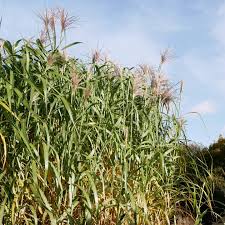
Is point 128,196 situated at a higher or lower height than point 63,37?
lower

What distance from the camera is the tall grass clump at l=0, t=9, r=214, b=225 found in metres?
2.78

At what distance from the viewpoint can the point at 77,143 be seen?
9.33ft

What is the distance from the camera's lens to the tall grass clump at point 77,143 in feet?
9.11

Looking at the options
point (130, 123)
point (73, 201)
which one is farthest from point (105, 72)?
point (73, 201)

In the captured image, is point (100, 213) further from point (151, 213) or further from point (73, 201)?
point (151, 213)

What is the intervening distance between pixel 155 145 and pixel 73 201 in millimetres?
1037

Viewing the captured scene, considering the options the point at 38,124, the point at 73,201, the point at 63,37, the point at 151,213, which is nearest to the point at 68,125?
the point at 38,124

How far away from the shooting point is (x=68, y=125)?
2.96 meters

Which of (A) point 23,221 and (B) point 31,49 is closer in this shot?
(A) point 23,221

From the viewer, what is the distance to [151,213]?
353cm

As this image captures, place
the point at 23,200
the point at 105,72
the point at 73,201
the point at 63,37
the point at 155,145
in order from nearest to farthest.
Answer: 1. the point at 73,201
2. the point at 23,200
3. the point at 63,37
4. the point at 155,145
5. the point at 105,72

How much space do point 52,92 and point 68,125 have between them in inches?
13.0

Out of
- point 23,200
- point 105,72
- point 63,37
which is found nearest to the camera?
point 23,200

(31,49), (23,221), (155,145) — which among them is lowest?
(23,221)
